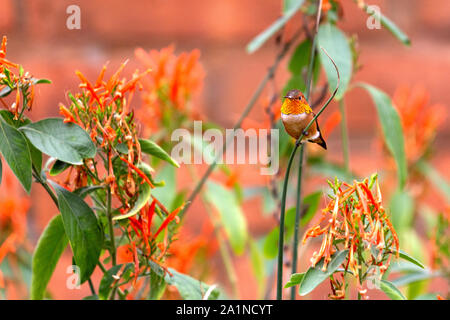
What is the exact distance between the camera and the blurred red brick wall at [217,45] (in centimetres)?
65

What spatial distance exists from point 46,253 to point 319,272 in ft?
0.37

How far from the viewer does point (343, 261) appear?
0.17 meters

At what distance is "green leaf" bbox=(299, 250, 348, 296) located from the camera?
163mm

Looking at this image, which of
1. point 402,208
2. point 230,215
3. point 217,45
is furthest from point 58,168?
point 217,45

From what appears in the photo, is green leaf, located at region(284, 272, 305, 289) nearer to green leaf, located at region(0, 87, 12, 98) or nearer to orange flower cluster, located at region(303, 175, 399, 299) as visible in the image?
orange flower cluster, located at region(303, 175, 399, 299)

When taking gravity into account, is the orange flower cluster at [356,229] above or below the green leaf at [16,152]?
below

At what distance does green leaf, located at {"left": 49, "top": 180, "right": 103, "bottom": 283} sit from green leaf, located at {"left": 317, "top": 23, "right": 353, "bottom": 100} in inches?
4.4

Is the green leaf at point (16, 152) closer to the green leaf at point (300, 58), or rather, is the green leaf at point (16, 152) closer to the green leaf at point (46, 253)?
the green leaf at point (46, 253)

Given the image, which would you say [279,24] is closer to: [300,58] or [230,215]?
[300,58]

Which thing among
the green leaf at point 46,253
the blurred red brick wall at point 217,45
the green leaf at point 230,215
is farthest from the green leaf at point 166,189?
the blurred red brick wall at point 217,45

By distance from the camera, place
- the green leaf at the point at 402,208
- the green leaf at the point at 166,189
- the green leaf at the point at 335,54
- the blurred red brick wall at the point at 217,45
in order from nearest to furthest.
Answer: the green leaf at the point at 335,54
the green leaf at the point at 166,189
the green leaf at the point at 402,208
the blurred red brick wall at the point at 217,45

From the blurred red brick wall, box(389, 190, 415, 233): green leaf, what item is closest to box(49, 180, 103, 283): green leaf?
box(389, 190, 415, 233): green leaf

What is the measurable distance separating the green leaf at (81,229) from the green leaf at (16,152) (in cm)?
2

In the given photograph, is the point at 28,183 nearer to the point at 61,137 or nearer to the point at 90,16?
the point at 61,137
